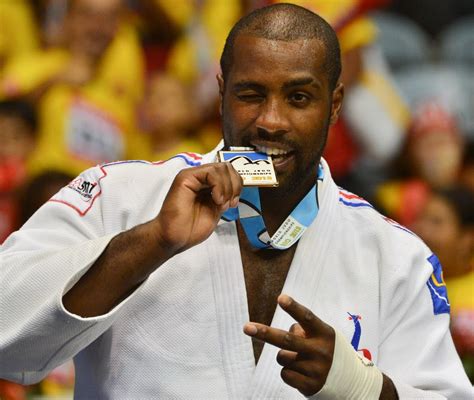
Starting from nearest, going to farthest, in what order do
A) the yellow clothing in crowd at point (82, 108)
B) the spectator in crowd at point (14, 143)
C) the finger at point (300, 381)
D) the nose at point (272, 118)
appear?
the finger at point (300, 381) → the nose at point (272, 118) → the spectator in crowd at point (14, 143) → the yellow clothing in crowd at point (82, 108)

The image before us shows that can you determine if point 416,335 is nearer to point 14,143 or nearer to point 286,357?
point 286,357

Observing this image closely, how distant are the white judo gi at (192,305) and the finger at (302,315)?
44cm

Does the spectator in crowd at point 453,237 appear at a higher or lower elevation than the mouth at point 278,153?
lower

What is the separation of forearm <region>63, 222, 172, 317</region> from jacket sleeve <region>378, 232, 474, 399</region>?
893mm

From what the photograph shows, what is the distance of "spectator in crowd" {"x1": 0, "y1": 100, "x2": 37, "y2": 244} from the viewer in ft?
21.6

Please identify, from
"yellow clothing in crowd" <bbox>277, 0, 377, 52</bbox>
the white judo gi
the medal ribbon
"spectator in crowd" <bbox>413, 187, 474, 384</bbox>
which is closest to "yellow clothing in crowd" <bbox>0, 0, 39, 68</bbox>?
"yellow clothing in crowd" <bbox>277, 0, 377, 52</bbox>

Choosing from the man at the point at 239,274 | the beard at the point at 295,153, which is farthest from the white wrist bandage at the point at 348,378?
the beard at the point at 295,153

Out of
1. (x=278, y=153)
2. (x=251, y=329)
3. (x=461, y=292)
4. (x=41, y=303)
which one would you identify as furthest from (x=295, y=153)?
(x=461, y=292)

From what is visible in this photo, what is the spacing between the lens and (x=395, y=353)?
3551 mm

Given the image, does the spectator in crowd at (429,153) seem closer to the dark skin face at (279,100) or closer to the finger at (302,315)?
the dark skin face at (279,100)

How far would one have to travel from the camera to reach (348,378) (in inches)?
123

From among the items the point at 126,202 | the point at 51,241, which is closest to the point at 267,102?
the point at 126,202

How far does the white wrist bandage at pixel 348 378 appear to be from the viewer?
3.07 meters

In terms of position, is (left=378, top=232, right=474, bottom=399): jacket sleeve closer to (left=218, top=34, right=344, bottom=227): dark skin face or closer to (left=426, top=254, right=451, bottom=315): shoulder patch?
(left=426, top=254, right=451, bottom=315): shoulder patch
